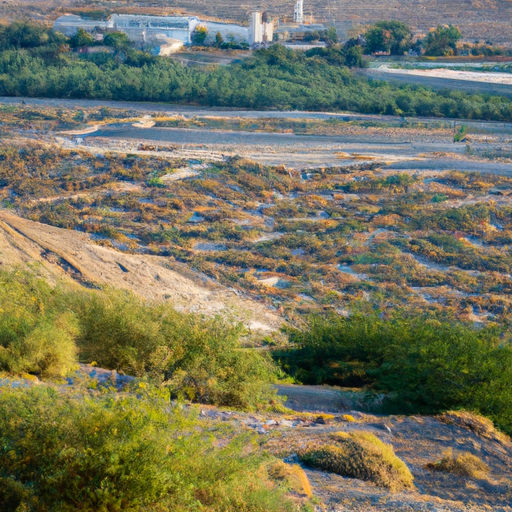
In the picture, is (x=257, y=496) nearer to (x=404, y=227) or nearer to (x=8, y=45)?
(x=404, y=227)

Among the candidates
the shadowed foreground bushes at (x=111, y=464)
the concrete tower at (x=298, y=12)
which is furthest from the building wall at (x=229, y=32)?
the shadowed foreground bushes at (x=111, y=464)

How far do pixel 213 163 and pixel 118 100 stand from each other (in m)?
13.7

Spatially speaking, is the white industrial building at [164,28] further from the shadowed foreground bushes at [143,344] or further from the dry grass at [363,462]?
the dry grass at [363,462]

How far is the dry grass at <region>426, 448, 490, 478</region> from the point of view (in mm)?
6234

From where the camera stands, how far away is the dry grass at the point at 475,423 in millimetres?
7047

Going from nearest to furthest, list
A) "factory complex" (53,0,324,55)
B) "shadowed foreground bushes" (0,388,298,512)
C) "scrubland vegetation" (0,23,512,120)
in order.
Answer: "shadowed foreground bushes" (0,388,298,512), "scrubland vegetation" (0,23,512,120), "factory complex" (53,0,324,55)

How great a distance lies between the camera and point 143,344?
762 cm

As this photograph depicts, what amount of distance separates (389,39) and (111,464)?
158 ft

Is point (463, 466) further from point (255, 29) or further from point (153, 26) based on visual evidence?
point (153, 26)

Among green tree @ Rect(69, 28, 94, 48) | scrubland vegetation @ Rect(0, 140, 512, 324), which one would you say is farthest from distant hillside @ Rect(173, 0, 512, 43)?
scrubland vegetation @ Rect(0, 140, 512, 324)

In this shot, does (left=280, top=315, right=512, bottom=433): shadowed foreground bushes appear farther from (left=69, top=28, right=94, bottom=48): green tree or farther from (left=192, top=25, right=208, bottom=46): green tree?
(left=192, top=25, right=208, bottom=46): green tree

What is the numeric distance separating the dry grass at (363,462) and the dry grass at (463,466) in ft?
1.47

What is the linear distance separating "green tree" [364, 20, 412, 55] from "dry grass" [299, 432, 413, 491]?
150 feet

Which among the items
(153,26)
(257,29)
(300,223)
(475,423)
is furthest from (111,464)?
(153,26)
